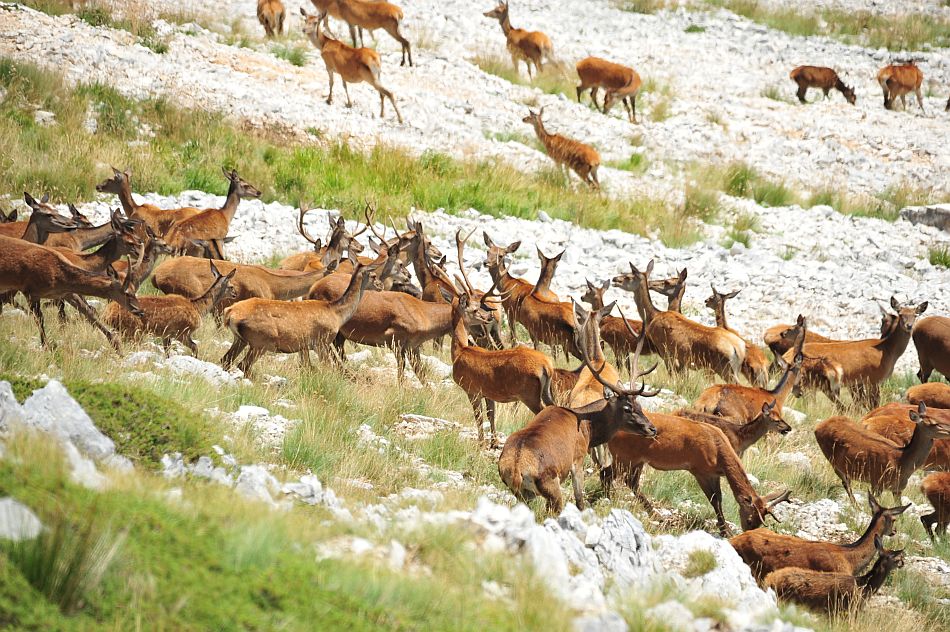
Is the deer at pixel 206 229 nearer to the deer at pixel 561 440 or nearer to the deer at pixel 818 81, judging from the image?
the deer at pixel 561 440

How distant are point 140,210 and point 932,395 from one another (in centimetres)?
993

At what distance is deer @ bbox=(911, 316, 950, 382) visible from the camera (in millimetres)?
13672

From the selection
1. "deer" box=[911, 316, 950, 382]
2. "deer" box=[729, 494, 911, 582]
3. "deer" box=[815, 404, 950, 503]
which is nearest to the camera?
"deer" box=[729, 494, 911, 582]

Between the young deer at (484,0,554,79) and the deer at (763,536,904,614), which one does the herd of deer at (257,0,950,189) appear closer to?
the young deer at (484,0,554,79)

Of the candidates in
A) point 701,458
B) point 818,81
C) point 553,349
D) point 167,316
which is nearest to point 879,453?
point 701,458

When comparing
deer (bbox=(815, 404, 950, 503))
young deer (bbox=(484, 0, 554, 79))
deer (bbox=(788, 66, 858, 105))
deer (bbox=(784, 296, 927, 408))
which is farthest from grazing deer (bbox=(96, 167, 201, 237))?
deer (bbox=(788, 66, 858, 105))

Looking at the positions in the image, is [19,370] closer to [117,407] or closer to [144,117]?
[117,407]

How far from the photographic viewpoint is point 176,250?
488 inches

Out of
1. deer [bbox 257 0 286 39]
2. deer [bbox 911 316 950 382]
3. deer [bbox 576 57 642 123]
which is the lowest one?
deer [bbox 911 316 950 382]

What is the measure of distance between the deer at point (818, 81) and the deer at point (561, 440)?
19439 millimetres

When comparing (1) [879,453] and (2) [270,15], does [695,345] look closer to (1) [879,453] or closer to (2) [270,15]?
(1) [879,453]

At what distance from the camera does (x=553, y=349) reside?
12.4m

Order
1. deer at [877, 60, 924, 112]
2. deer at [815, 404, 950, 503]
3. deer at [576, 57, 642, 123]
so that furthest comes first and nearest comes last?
deer at [877, 60, 924, 112]
deer at [576, 57, 642, 123]
deer at [815, 404, 950, 503]

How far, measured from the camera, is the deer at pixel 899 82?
25.7 metres
